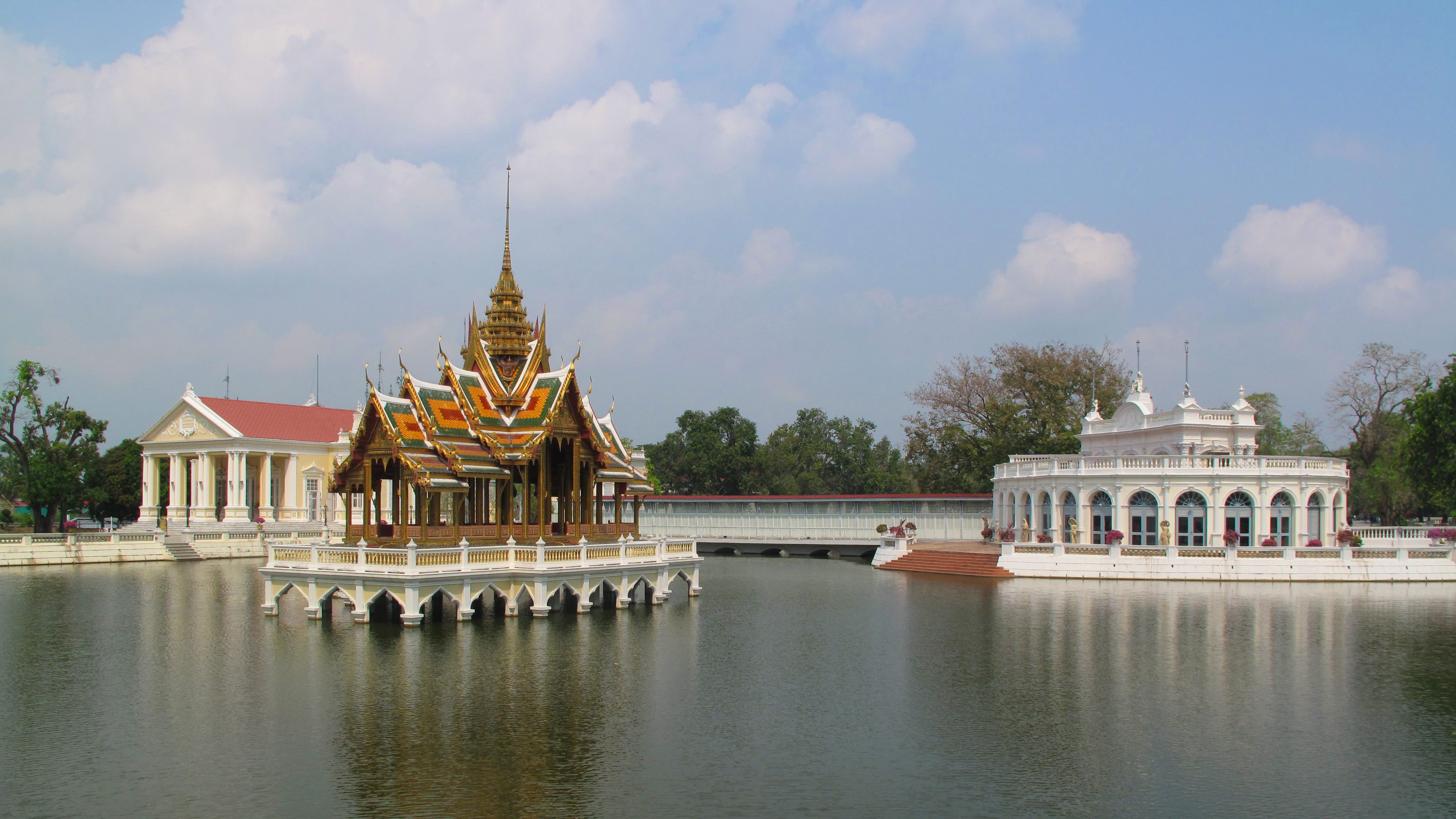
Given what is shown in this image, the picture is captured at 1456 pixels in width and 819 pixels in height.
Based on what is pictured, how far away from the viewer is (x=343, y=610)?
24875 mm

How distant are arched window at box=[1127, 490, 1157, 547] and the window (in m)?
44.7

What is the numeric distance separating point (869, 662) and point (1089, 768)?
22.4 ft

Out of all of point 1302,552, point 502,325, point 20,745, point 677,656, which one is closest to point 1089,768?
point 677,656

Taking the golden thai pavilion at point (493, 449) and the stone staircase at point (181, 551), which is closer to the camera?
the golden thai pavilion at point (493, 449)

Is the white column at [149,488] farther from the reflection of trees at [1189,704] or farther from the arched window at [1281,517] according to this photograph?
the arched window at [1281,517]

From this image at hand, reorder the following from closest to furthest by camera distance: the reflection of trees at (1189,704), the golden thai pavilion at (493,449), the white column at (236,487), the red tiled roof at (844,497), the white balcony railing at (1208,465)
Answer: the reflection of trees at (1189,704)
the golden thai pavilion at (493,449)
the white balcony railing at (1208,465)
the red tiled roof at (844,497)
the white column at (236,487)

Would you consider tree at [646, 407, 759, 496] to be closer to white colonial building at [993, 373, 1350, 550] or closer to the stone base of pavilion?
white colonial building at [993, 373, 1350, 550]

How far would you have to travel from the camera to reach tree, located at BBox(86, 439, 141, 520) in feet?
209

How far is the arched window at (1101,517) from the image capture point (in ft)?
129

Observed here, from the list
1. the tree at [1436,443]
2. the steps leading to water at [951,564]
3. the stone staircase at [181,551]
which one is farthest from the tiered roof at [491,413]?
the tree at [1436,443]

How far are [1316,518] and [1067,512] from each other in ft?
27.7

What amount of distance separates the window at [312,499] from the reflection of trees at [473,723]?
4403 centimetres

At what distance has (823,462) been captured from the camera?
73.7 m

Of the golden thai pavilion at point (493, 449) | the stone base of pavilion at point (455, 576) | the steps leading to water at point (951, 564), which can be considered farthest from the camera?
the steps leading to water at point (951, 564)
